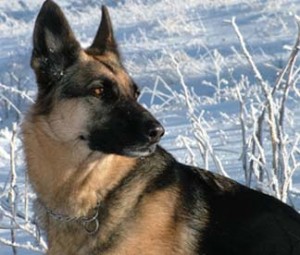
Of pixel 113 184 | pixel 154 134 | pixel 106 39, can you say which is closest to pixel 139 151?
pixel 154 134

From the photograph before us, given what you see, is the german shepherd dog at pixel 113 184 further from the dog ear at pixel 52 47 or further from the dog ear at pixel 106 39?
the dog ear at pixel 106 39

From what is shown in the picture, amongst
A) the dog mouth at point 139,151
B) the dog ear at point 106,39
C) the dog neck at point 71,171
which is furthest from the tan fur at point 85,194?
the dog ear at point 106,39

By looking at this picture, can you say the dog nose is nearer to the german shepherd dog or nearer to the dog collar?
the german shepherd dog

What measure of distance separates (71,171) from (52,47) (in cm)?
66

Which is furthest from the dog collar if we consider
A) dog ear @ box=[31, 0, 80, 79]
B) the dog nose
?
dog ear @ box=[31, 0, 80, 79]

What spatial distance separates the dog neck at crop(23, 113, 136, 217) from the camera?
419cm

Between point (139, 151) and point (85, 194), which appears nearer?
point (139, 151)

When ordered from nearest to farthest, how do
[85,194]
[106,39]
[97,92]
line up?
[85,194], [97,92], [106,39]

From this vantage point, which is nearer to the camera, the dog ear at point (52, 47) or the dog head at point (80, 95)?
the dog head at point (80, 95)

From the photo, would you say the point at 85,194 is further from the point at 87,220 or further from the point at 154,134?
the point at 154,134

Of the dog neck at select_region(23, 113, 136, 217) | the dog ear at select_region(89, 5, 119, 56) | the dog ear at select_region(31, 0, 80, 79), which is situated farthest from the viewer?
the dog ear at select_region(89, 5, 119, 56)

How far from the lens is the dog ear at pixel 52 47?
4.31 metres

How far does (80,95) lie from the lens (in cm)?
429

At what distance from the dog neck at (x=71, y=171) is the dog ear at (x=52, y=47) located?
0.29 m
